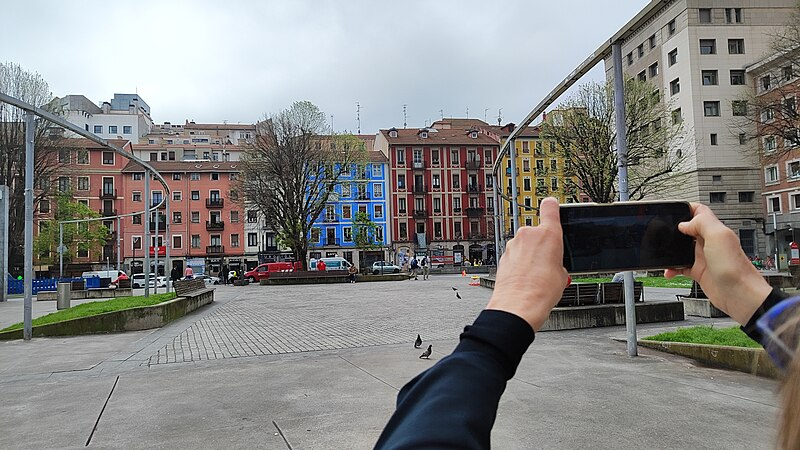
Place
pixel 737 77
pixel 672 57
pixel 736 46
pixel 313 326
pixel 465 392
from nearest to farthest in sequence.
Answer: pixel 465 392 → pixel 313 326 → pixel 737 77 → pixel 736 46 → pixel 672 57

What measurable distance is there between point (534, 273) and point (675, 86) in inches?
2154

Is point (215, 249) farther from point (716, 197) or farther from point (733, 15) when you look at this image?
point (733, 15)

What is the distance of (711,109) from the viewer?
47.8 metres

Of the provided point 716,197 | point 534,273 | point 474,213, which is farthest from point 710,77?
point 534,273

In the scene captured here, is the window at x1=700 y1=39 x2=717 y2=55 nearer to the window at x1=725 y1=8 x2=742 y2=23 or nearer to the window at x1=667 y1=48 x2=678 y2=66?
the window at x1=667 y1=48 x2=678 y2=66

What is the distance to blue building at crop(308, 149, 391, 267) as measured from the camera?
72625mm

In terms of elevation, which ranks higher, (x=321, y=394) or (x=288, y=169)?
(x=288, y=169)

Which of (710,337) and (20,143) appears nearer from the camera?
(710,337)

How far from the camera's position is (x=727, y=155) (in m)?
47.1

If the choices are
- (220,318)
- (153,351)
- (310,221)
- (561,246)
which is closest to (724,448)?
(561,246)

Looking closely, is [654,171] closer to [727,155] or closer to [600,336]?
[727,155]

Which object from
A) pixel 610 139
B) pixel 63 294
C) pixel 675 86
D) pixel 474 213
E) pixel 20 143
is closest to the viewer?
pixel 63 294

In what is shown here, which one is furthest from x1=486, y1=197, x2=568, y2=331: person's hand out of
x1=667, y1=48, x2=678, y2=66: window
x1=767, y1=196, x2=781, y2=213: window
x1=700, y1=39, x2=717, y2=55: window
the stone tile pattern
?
x1=767, y1=196, x2=781, y2=213: window

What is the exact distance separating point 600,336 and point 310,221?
39.5 meters
